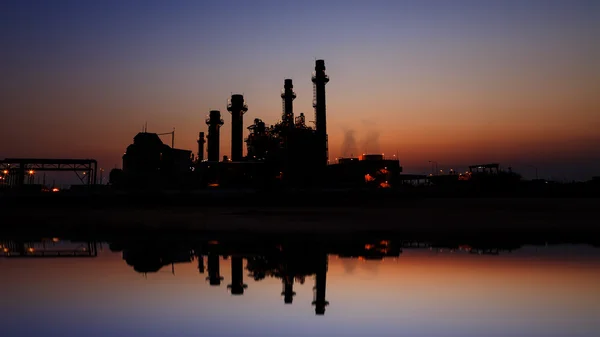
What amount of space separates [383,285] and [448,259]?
5.09 meters

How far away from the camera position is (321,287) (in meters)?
12.2

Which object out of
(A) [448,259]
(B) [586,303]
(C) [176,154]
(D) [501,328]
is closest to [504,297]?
(B) [586,303]

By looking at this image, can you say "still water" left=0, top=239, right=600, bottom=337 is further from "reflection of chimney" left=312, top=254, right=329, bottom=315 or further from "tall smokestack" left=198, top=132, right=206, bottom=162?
"tall smokestack" left=198, top=132, right=206, bottom=162

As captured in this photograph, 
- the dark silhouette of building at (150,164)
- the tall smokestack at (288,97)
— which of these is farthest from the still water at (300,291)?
the tall smokestack at (288,97)

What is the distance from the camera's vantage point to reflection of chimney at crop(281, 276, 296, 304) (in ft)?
36.2

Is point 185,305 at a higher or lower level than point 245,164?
lower

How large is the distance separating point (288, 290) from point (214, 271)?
3.48 m

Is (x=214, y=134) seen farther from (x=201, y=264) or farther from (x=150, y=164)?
(x=201, y=264)

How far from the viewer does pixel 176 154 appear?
3590 inches

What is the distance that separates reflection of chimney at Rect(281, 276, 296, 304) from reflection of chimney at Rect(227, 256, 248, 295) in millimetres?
1035

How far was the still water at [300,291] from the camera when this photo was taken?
Answer: 875cm

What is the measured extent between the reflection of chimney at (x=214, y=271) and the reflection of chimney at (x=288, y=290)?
1.76 m

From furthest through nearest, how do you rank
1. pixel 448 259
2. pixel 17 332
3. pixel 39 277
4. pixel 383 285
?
pixel 448 259, pixel 39 277, pixel 383 285, pixel 17 332

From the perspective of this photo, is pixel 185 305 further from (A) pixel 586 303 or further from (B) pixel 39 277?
(A) pixel 586 303
